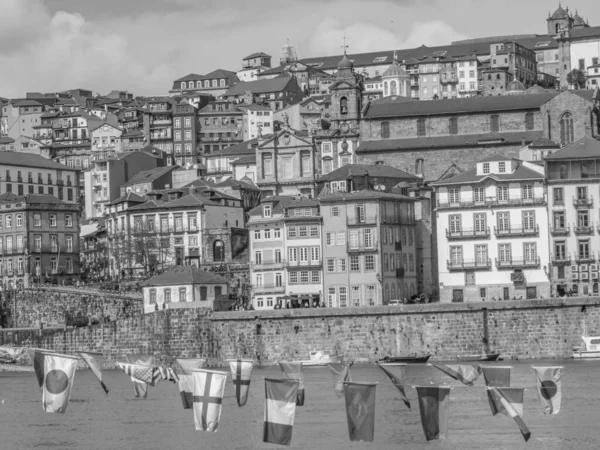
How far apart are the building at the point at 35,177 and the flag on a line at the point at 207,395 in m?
100

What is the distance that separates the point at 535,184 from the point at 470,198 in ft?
12.3

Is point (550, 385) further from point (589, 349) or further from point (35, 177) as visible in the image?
point (35, 177)

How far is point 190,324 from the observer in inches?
3401

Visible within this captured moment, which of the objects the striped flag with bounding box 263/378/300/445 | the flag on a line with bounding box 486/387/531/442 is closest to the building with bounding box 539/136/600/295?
the flag on a line with bounding box 486/387/531/442

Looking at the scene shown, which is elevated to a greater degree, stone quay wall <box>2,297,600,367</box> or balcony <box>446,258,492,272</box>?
balcony <box>446,258,492,272</box>

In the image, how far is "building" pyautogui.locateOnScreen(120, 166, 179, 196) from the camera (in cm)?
13538

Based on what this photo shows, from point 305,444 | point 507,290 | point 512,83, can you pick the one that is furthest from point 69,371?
point 512,83

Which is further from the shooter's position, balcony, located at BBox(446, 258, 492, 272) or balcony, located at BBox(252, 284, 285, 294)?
balcony, located at BBox(252, 284, 285, 294)

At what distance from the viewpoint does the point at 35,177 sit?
137 meters

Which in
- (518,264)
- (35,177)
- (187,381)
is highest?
(35,177)

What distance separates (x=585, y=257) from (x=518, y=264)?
365 centimetres

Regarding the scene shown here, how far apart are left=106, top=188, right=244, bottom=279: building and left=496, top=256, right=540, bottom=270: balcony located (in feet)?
89.3

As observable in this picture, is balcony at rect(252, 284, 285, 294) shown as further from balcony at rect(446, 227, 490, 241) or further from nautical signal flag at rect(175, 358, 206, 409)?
nautical signal flag at rect(175, 358, 206, 409)

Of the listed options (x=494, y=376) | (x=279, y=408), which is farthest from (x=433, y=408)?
(x=279, y=408)
